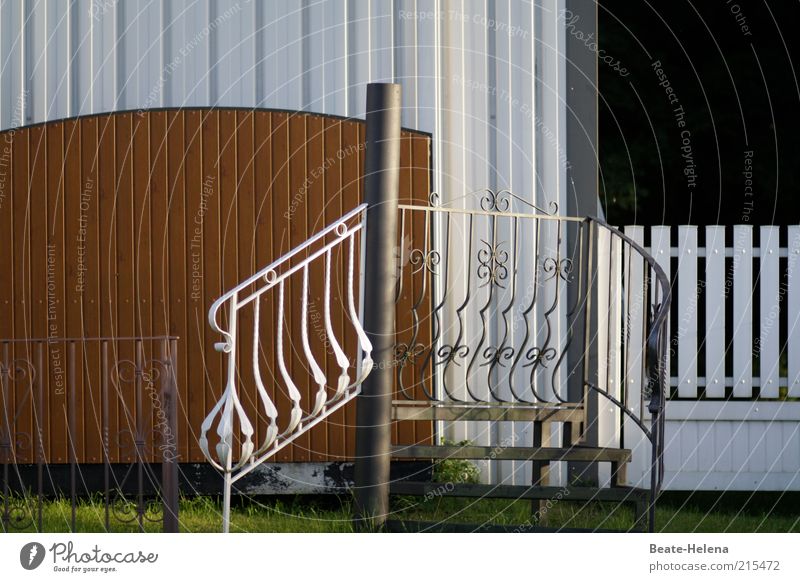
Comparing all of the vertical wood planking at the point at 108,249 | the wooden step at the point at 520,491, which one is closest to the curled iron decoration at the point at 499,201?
the wooden step at the point at 520,491

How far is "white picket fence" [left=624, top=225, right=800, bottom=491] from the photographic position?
25.0 ft

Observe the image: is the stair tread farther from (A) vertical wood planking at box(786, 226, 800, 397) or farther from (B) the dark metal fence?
(A) vertical wood planking at box(786, 226, 800, 397)

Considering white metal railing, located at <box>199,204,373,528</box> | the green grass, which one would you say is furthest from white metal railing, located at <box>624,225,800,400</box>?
white metal railing, located at <box>199,204,373,528</box>

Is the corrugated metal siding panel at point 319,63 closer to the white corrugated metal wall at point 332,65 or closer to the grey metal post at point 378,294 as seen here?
the white corrugated metal wall at point 332,65

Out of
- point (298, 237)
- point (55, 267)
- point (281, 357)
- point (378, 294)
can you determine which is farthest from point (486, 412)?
point (55, 267)

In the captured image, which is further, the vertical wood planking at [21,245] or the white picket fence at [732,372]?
the white picket fence at [732,372]

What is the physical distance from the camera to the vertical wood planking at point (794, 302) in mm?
7688

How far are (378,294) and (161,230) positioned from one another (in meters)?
1.96

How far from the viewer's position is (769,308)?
25.2 feet

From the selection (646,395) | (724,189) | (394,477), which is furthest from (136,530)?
(724,189)

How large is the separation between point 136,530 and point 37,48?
10.0ft

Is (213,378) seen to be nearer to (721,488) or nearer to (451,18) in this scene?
A: (451,18)

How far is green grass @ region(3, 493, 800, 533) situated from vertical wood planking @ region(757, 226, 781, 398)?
77 centimetres

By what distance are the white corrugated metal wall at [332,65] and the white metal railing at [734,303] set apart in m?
0.90
